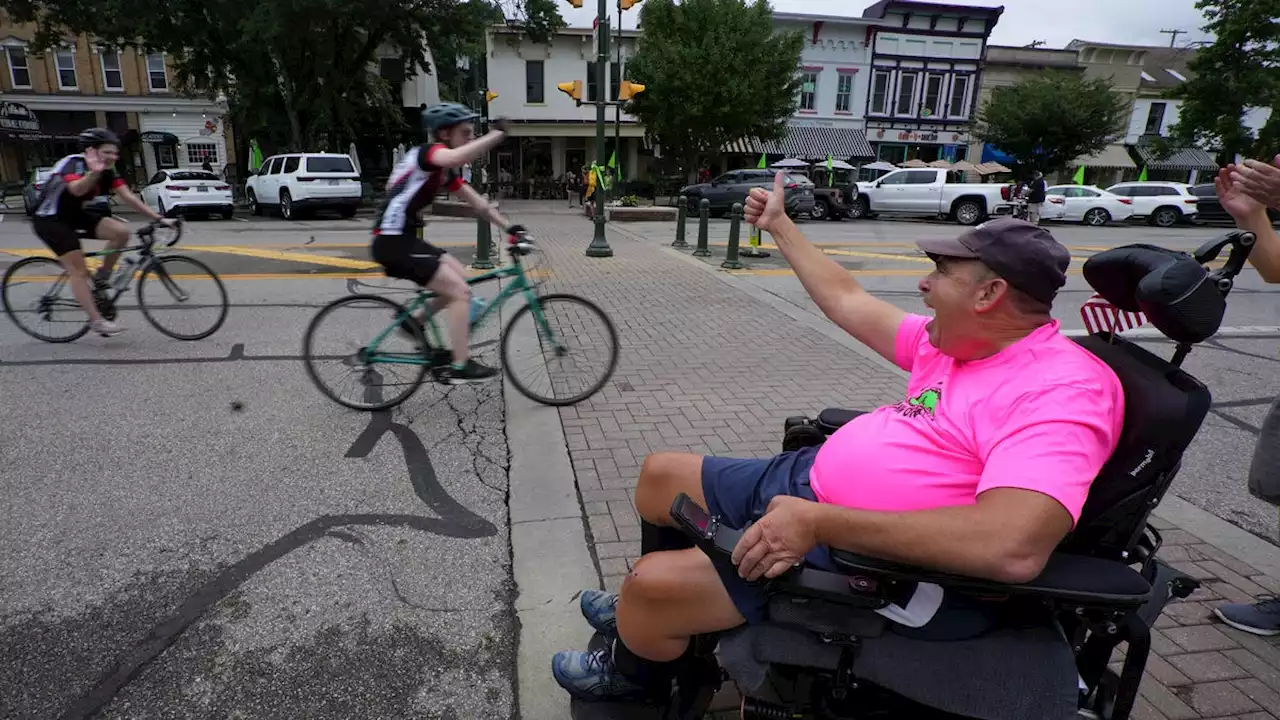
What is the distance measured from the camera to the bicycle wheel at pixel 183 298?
636cm

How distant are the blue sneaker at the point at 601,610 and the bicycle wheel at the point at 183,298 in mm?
5398

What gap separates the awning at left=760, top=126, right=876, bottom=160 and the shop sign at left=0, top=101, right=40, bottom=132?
3232 cm

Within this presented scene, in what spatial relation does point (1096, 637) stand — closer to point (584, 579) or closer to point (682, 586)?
point (682, 586)

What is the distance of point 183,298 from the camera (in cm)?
653

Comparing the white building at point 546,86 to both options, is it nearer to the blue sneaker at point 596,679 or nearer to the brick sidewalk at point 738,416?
the brick sidewalk at point 738,416

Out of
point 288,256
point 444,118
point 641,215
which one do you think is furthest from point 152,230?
point 641,215

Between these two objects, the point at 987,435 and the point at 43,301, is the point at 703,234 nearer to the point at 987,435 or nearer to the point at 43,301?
the point at 43,301

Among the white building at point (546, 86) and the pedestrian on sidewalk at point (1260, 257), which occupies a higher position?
the white building at point (546, 86)

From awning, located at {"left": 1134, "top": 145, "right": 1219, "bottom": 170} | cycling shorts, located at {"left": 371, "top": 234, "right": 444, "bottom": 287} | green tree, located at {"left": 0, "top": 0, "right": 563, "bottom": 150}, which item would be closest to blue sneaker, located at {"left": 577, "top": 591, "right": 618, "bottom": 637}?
cycling shorts, located at {"left": 371, "top": 234, "right": 444, "bottom": 287}

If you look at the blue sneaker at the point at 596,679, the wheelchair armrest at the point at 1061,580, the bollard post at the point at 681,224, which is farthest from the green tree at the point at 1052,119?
the blue sneaker at the point at 596,679

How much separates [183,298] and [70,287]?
0.81 metres

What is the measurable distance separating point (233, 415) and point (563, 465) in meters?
2.28

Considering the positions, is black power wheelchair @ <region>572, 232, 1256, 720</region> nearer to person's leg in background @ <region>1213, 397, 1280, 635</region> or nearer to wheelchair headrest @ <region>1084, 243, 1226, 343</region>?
wheelchair headrest @ <region>1084, 243, 1226, 343</region>

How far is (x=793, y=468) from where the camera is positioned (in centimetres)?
213
